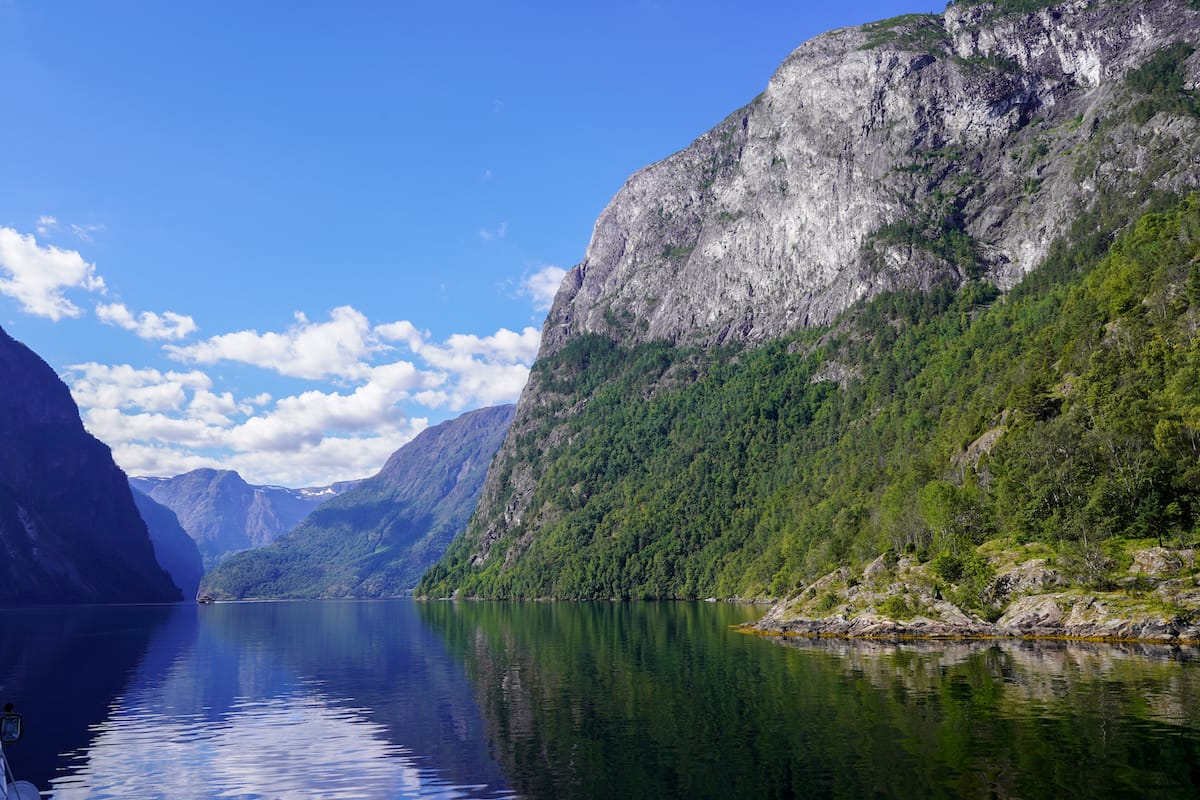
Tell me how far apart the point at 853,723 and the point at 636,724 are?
12.4 metres

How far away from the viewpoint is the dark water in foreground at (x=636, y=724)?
33750mm

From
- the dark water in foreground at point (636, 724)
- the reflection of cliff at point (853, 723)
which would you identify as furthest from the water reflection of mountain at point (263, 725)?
the reflection of cliff at point (853, 723)

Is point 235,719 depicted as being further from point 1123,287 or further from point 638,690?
point 1123,287

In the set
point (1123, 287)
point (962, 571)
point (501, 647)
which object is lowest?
point (501, 647)

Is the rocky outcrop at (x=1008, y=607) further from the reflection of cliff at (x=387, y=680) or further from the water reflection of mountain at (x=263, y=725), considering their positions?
the water reflection of mountain at (x=263, y=725)

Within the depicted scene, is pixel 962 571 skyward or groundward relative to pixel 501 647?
skyward

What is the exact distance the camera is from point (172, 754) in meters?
44.2

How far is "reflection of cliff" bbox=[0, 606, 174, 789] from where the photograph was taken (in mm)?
45978

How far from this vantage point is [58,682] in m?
75.6

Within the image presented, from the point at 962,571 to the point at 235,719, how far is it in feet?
283

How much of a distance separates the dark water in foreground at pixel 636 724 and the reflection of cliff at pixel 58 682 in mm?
344

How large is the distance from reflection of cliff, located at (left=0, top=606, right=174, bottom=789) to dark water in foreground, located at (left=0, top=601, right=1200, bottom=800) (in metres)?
0.34

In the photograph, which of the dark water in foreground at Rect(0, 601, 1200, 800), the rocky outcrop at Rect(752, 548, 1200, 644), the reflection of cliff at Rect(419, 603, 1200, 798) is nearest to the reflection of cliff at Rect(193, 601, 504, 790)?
the dark water in foreground at Rect(0, 601, 1200, 800)

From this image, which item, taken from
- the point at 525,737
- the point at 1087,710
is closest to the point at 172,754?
the point at 525,737
